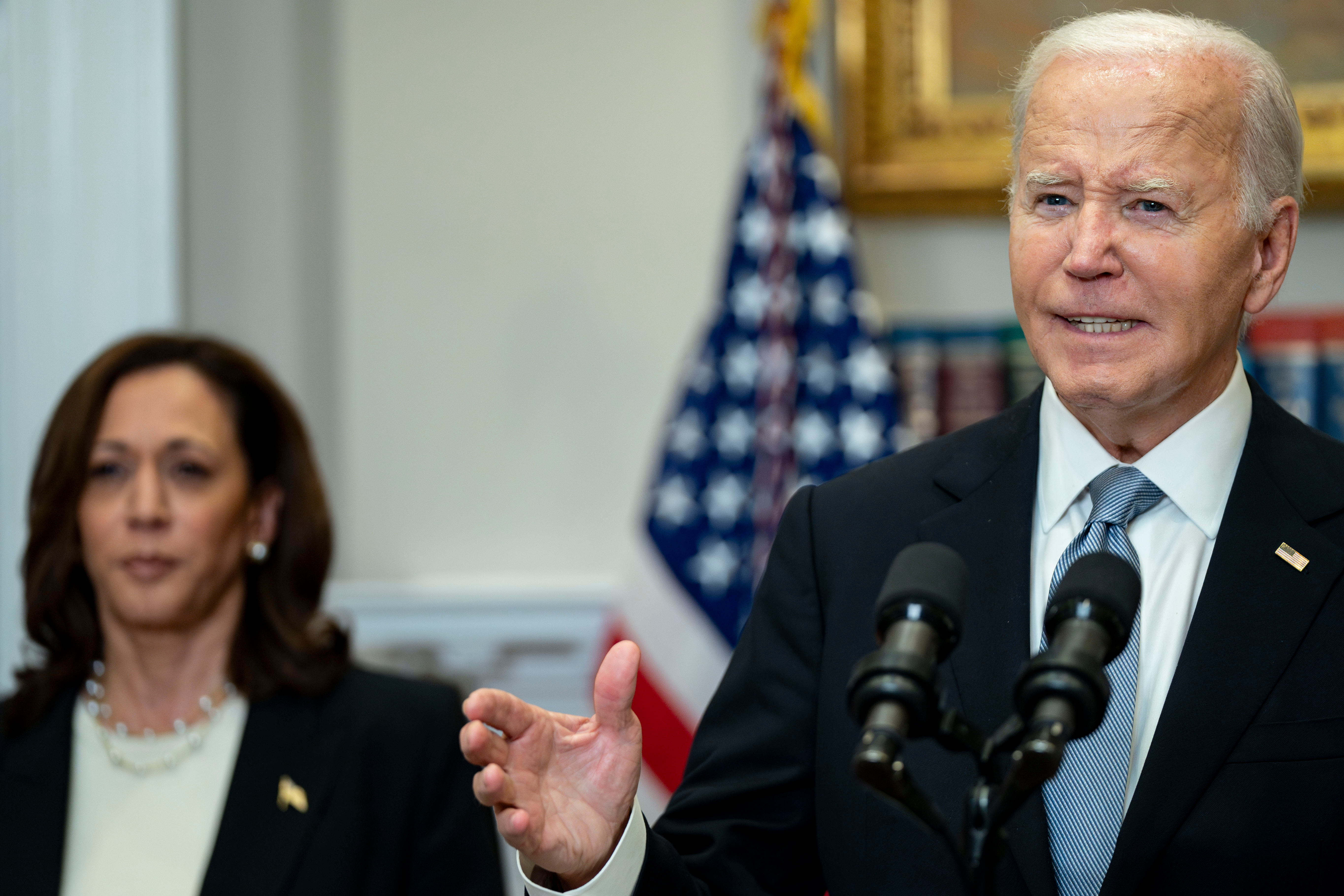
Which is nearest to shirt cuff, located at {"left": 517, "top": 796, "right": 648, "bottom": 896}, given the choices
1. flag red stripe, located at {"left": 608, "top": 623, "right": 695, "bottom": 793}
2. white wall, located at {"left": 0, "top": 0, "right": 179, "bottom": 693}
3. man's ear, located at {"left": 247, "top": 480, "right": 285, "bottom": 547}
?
man's ear, located at {"left": 247, "top": 480, "right": 285, "bottom": 547}

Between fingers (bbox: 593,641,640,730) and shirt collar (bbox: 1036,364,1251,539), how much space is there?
52 centimetres

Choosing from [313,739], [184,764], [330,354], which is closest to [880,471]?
[313,739]

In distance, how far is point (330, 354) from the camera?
399 centimetres

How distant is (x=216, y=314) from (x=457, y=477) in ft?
2.66

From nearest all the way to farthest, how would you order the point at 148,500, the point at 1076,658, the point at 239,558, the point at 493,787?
the point at 1076,658 < the point at 493,787 < the point at 148,500 < the point at 239,558

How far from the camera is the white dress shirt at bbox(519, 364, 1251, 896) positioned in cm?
148

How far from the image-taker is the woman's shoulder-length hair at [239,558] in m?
2.57

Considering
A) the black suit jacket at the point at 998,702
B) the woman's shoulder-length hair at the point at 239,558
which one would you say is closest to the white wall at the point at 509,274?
the woman's shoulder-length hair at the point at 239,558

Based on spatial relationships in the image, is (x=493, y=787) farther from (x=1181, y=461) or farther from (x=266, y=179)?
(x=266, y=179)

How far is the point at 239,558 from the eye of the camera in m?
2.64

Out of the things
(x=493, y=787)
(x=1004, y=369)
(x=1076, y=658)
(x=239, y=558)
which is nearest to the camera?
(x=1076, y=658)

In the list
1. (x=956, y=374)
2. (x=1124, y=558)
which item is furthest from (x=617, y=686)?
(x=956, y=374)

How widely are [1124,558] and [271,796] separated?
5.25 feet

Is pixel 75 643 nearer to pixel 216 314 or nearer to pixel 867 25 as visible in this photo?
pixel 216 314
